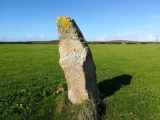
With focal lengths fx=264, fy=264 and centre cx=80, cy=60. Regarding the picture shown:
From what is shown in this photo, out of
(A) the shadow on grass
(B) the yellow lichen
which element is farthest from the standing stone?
(A) the shadow on grass

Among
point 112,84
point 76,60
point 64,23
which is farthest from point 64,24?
point 112,84

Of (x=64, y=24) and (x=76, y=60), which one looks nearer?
(x=76, y=60)

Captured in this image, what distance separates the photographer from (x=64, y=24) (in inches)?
489

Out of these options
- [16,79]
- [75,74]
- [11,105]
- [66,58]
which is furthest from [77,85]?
[16,79]

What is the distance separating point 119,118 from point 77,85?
246cm

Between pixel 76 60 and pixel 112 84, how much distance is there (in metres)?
4.14

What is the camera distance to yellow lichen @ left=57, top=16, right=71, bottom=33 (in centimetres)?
1241

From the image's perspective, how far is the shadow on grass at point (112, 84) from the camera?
14117 millimetres

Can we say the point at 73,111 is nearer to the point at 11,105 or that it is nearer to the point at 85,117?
the point at 85,117

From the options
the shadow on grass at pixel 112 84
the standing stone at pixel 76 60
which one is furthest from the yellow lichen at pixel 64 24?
the shadow on grass at pixel 112 84

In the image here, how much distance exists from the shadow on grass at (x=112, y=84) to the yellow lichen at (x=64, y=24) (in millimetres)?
3889

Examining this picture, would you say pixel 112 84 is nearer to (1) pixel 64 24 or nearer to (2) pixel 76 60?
(2) pixel 76 60

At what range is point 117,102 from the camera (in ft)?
42.1

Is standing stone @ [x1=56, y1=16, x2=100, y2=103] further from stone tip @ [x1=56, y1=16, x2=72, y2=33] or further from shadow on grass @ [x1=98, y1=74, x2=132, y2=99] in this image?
shadow on grass @ [x1=98, y1=74, x2=132, y2=99]
